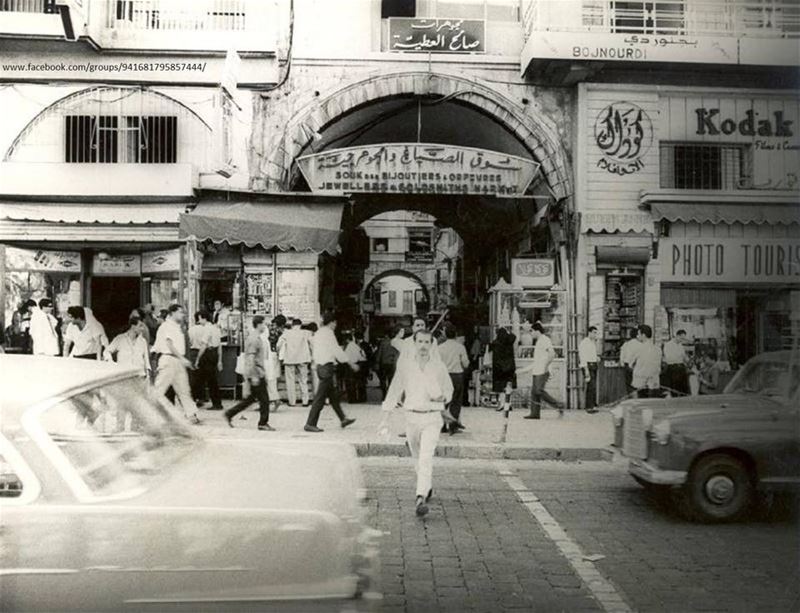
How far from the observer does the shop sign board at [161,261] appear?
23.8ft

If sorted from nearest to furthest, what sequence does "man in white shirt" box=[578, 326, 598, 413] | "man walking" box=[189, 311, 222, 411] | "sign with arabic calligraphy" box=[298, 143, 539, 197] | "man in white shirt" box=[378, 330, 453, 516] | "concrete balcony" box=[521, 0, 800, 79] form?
1. "man in white shirt" box=[378, 330, 453, 516]
2. "concrete balcony" box=[521, 0, 800, 79]
3. "man walking" box=[189, 311, 222, 411]
4. "man in white shirt" box=[578, 326, 598, 413]
5. "sign with arabic calligraphy" box=[298, 143, 539, 197]

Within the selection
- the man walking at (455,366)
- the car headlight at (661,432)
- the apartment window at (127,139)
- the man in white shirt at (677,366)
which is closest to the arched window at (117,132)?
the apartment window at (127,139)

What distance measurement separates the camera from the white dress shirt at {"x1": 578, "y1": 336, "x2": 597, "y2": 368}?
393 inches

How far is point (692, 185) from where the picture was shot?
910cm

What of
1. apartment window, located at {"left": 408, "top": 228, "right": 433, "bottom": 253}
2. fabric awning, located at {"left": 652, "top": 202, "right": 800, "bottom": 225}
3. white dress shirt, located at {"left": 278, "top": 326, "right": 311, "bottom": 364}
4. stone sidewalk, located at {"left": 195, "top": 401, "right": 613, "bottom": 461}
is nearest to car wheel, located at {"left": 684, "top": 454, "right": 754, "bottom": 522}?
fabric awning, located at {"left": 652, "top": 202, "right": 800, "bottom": 225}

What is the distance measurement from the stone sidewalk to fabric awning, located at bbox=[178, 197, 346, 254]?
2.15 meters

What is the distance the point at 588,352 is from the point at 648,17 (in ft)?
13.6

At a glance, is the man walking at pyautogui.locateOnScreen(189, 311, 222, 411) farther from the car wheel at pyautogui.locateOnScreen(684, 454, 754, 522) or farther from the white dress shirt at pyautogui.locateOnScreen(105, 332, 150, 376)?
the car wheel at pyautogui.locateOnScreen(684, 454, 754, 522)

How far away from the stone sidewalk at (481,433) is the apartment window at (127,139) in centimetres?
317

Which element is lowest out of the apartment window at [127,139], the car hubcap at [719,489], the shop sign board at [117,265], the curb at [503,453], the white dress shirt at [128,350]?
the curb at [503,453]

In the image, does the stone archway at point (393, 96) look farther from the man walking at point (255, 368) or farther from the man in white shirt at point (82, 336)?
the man in white shirt at point (82, 336)

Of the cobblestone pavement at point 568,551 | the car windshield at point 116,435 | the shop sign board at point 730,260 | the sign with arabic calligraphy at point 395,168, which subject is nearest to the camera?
the car windshield at point 116,435

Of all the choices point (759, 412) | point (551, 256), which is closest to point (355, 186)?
point (551, 256)

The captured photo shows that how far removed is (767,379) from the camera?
19.1ft
